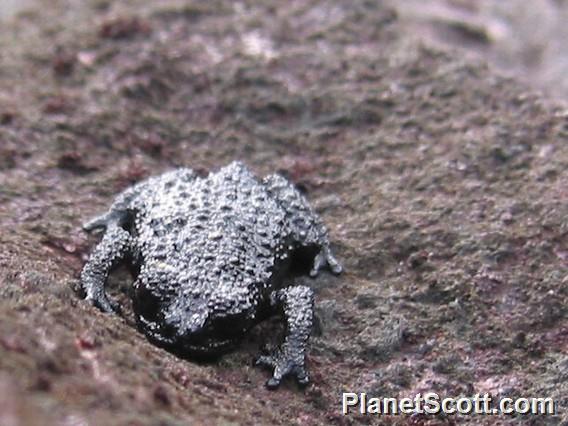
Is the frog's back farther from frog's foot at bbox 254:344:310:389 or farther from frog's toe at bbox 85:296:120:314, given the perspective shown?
frog's foot at bbox 254:344:310:389

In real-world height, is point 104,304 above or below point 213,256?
below

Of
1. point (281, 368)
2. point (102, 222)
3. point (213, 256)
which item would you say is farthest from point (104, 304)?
point (281, 368)

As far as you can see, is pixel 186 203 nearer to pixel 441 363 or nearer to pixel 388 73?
pixel 441 363

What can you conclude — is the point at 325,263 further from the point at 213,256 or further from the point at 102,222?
the point at 102,222

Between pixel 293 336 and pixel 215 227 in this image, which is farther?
pixel 215 227

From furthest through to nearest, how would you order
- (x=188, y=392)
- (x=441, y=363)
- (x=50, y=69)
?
(x=50, y=69), (x=441, y=363), (x=188, y=392)

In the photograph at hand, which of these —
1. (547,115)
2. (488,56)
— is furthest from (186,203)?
(488,56)
